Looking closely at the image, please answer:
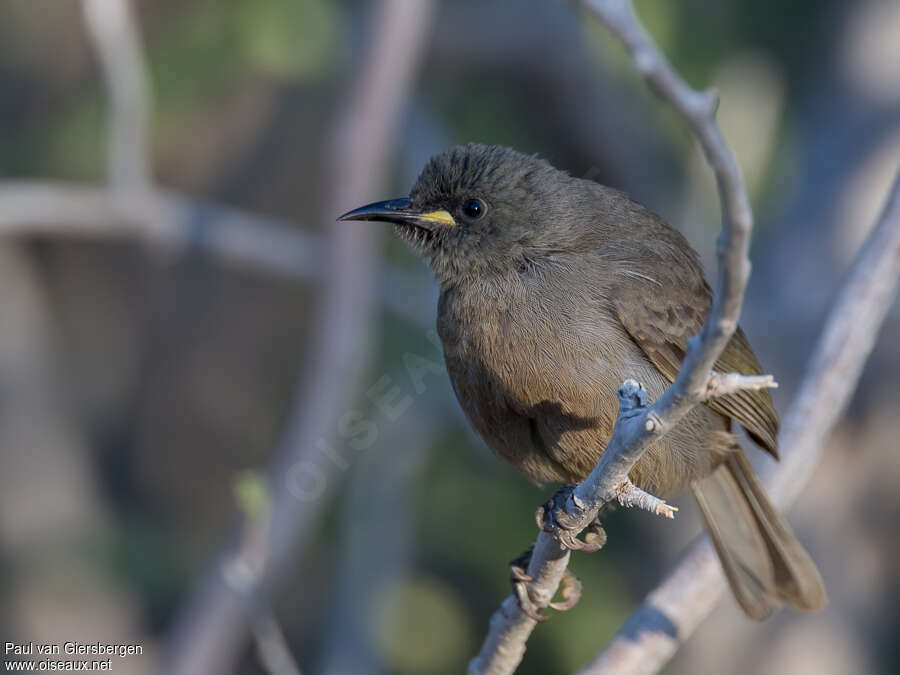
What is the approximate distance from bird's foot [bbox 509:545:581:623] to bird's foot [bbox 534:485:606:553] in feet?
0.71

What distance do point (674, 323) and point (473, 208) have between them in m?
0.84

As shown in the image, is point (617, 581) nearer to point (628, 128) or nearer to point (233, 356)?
point (628, 128)

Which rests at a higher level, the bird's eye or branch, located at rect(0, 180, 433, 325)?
the bird's eye

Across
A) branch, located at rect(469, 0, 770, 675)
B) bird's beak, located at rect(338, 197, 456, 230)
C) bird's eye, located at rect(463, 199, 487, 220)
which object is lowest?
bird's beak, located at rect(338, 197, 456, 230)

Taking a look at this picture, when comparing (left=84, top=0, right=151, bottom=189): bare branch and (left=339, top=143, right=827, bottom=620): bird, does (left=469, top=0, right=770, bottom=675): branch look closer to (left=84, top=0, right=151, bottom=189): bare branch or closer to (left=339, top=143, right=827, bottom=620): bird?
(left=339, top=143, right=827, bottom=620): bird

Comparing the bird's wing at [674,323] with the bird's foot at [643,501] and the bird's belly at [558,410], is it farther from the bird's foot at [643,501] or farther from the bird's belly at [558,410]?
the bird's foot at [643,501]

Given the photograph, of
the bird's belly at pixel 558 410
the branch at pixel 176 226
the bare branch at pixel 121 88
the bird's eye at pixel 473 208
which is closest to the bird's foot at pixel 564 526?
the bird's belly at pixel 558 410

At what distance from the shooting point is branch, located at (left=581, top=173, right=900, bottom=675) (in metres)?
3.87

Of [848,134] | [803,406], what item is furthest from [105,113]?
[803,406]

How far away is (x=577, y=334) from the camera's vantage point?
140 inches

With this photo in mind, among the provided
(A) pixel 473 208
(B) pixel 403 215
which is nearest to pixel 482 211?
(A) pixel 473 208

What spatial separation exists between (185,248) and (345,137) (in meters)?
1.72

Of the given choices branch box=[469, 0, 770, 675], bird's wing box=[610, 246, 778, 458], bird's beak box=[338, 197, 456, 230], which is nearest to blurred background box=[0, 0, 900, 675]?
bird's beak box=[338, 197, 456, 230]

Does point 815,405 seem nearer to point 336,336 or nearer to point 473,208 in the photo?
point 473,208
